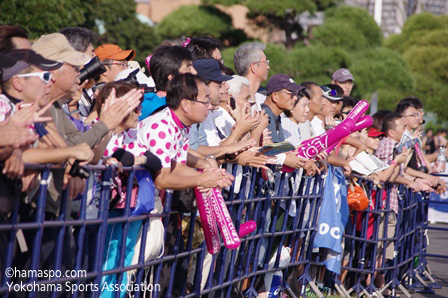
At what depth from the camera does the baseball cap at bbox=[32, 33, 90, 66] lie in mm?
4945

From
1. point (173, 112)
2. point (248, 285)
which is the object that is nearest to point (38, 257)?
point (173, 112)

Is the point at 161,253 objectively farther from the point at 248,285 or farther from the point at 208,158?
the point at 248,285

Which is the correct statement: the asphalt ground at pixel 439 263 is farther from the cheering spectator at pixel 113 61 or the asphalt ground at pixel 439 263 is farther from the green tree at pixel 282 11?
the green tree at pixel 282 11

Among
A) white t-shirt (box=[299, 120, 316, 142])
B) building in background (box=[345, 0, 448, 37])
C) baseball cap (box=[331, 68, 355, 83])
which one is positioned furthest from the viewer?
building in background (box=[345, 0, 448, 37])

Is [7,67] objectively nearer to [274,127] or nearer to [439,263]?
[274,127]

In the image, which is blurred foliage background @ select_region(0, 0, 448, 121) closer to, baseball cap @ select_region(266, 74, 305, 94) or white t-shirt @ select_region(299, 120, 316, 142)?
white t-shirt @ select_region(299, 120, 316, 142)

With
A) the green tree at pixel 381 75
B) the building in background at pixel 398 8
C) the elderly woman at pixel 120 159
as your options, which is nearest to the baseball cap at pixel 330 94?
the elderly woman at pixel 120 159

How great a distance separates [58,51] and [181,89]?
0.99 metres

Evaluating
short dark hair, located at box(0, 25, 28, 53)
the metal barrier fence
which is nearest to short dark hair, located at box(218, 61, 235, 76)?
the metal barrier fence

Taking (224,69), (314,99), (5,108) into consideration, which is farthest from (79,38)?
(314,99)

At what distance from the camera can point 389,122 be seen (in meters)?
10.5

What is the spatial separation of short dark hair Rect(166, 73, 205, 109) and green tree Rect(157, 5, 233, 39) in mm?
30956

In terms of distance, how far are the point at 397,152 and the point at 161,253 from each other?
5.52 meters

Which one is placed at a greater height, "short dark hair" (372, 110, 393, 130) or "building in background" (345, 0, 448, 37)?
"short dark hair" (372, 110, 393, 130)
